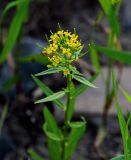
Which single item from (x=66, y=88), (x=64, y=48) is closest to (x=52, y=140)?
(x=66, y=88)

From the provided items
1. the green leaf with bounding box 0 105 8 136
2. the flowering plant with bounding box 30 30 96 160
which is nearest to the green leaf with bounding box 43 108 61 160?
the flowering plant with bounding box 30 30 96 160

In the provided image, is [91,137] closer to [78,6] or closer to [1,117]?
[1,117]

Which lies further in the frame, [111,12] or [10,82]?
[10,82]

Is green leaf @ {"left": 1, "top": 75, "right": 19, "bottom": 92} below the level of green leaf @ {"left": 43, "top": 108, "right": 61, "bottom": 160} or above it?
above

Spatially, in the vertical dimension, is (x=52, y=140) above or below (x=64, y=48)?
below

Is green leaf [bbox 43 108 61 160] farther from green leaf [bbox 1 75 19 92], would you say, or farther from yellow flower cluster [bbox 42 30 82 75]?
green leaf [bbox 1 75 19 92]

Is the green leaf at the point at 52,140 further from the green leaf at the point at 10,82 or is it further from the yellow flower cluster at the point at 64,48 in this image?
the green leaf at the point at 10,82

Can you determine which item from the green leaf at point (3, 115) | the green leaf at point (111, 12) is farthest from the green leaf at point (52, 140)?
the green leaf at point (3, 115)

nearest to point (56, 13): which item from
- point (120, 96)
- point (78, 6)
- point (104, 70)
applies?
point (78, 6)

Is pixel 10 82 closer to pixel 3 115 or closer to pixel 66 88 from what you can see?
pixel 3 115
